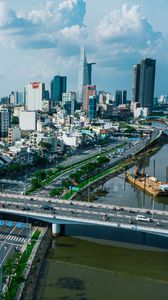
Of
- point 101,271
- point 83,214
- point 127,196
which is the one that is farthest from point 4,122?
point 101,271

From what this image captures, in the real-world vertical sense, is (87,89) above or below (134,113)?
above

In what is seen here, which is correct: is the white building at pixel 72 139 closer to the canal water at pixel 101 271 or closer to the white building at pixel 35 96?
the canal water at pixel 101 271

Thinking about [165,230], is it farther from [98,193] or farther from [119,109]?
[119,109]

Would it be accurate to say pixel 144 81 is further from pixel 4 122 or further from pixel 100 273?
pixel 100 273

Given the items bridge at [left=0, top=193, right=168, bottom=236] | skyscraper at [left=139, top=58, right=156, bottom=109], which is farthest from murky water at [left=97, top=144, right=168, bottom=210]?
skyscraper at [left=139, top=58, right=156, bottom=109]

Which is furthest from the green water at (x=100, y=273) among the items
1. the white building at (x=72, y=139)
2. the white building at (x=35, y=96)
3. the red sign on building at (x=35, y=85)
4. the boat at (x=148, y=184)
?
the red sign on building at (x=35, y=85)


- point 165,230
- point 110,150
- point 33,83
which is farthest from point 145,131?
point 165,230

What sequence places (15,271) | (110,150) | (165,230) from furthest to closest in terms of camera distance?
(110,150) → (165,230) → (15,271)

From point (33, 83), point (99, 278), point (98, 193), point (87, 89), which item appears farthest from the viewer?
point (87, 89)
